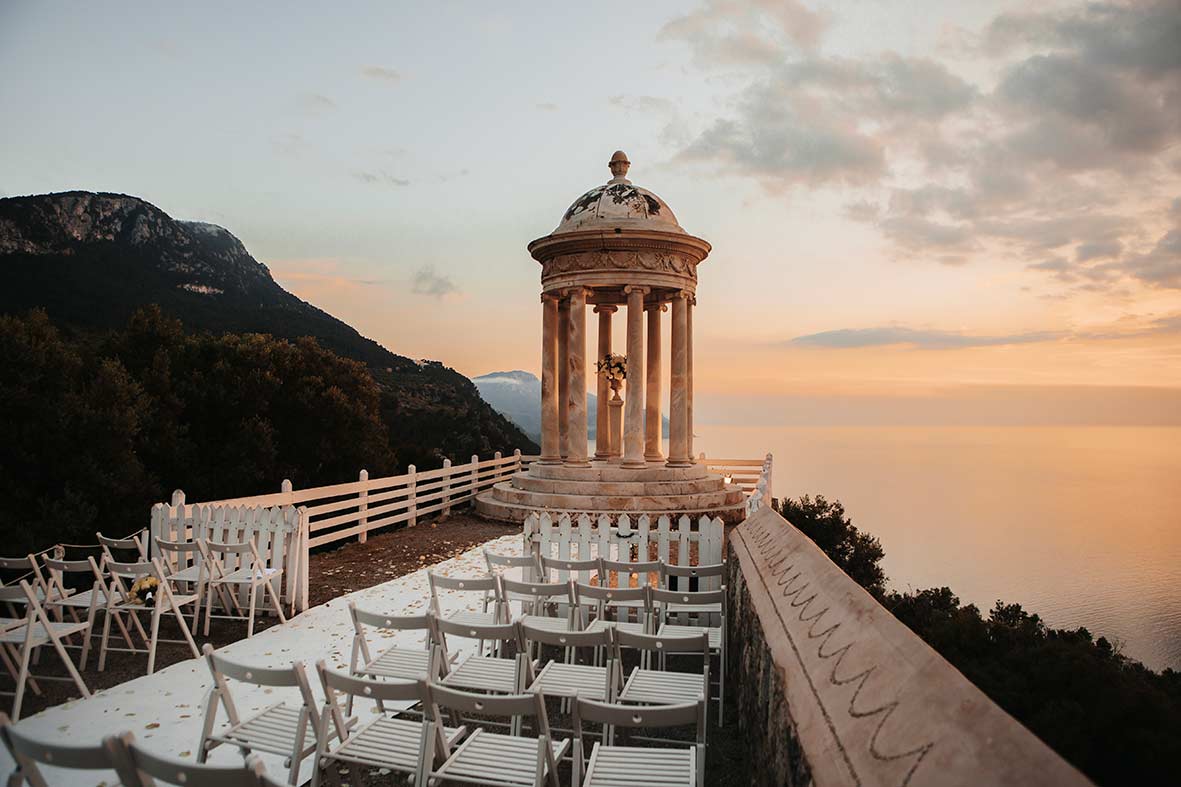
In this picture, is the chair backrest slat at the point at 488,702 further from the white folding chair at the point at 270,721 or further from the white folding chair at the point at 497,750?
the white folding chair at the point at 270,721

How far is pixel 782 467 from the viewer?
30703mm

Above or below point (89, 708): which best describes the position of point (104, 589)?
above

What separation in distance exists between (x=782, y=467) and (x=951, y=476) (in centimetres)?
2732

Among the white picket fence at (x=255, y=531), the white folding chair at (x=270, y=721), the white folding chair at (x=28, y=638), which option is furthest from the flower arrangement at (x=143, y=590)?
the white folding chair at (x=270, y=721)

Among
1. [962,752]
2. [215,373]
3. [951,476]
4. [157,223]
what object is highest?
[157,223]

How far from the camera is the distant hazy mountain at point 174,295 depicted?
3253 centimetres

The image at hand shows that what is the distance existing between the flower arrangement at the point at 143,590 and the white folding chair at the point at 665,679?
4889 millimetres

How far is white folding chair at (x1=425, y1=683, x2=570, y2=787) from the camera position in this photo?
301cm

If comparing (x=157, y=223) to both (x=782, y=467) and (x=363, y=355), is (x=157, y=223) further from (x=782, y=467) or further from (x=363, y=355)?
(x=782, y=467)

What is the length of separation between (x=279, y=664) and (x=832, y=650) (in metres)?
5.25

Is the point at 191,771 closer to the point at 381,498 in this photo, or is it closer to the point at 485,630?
the point at 485,630

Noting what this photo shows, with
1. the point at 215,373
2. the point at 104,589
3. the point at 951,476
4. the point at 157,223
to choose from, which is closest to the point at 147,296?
the point at 157,223

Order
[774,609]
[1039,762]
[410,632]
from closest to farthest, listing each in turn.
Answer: [1039,762], [774,609], [410,632]

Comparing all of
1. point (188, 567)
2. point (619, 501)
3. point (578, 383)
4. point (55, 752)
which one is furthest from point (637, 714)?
point (578, 383)
